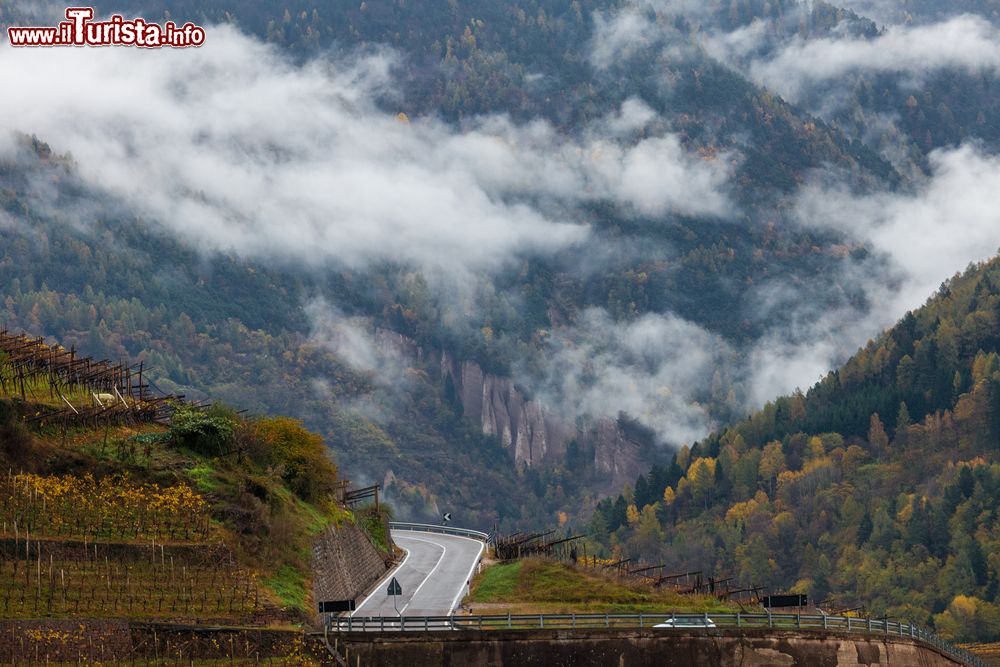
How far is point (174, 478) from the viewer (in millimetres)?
Answer: 98312

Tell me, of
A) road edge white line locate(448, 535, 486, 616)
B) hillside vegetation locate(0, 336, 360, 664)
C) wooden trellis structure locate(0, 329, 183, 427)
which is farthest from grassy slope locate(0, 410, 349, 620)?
road edge white line locate(448, 535, 486, 616)

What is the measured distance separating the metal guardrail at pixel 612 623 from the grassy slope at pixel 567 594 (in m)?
10.2

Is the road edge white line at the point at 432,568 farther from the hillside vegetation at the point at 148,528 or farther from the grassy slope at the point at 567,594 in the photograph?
the hillside vegetation at the point at 148,528

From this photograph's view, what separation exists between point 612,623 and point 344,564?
29.1 meters

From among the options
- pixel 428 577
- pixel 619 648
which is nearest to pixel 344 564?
pixel 428 577

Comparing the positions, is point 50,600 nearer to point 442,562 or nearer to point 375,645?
point 375,645

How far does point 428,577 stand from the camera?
416 feet

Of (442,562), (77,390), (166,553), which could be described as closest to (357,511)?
(442,562)

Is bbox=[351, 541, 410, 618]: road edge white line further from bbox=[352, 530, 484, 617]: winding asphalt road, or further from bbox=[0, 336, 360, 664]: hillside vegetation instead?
bbox=[0, 336, 360, 664]: hillside vegetation

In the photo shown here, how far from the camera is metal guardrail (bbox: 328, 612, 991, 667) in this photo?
3246 inches

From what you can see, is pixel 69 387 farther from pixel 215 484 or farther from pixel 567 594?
pixel 567 594

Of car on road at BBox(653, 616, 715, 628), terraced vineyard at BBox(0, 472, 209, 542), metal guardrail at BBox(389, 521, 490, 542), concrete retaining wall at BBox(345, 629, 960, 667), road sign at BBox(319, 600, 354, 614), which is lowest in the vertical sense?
concrete retaining wall at BBox(345, 629, 960, 667)

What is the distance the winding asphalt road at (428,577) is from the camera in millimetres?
104125

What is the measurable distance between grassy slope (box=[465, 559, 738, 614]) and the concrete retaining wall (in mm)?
15703
